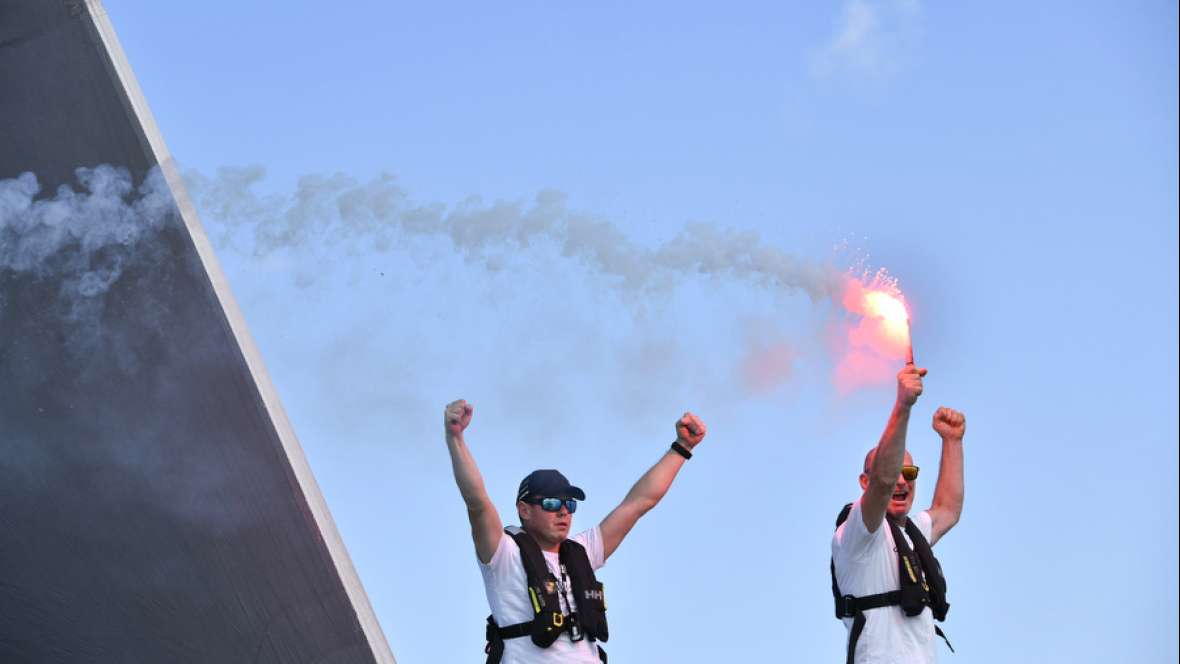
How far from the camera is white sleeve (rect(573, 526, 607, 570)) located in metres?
6.04

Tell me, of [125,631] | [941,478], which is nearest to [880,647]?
[941,478]

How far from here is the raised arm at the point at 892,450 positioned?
18.9ft

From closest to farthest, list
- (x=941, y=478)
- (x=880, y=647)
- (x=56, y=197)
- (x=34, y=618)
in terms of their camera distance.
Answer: (x=880, y=647)
(x=941, y=478)
(x=34, y=618)
(x=56, y=197)

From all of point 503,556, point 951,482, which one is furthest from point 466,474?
point 951,482

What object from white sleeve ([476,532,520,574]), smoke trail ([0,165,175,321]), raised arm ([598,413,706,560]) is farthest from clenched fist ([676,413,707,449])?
smoke trail ([0,165,175,321])

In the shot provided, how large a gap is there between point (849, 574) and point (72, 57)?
5.59 m

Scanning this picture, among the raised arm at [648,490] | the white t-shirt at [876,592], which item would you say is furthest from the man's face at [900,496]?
the raised arm at [648,490]

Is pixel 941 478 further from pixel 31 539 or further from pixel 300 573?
pixel 31 539

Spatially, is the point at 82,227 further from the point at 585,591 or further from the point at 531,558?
the point at 585,591

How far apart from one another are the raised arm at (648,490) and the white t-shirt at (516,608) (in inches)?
17.4

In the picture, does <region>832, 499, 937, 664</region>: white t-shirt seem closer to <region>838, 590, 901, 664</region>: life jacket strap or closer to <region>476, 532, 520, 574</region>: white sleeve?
<region>838, 590, 901, 664</region>: life jacket strap

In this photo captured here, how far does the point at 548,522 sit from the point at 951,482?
84.0 inches

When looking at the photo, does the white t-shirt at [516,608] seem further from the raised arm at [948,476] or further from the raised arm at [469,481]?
the raised arm at [948,476]

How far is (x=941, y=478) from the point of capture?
696 centimetres
